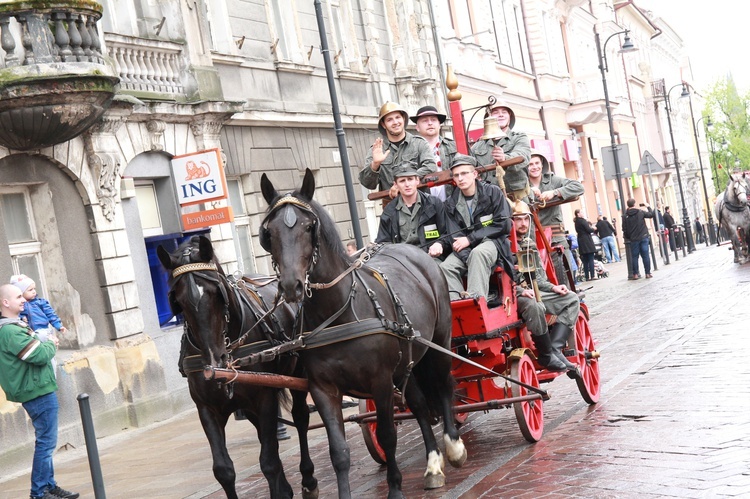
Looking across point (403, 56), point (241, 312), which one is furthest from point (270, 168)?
point (241, 312)

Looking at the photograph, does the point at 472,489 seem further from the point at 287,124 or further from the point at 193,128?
the point at 287,124

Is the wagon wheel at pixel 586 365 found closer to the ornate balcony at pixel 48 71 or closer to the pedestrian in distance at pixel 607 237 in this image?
the ornate balcony at pixel 48 71

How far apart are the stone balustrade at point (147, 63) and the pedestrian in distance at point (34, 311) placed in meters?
5.62

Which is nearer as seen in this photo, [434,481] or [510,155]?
[434,481]

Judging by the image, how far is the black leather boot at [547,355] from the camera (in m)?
9.67

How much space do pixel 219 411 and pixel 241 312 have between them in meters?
0.69

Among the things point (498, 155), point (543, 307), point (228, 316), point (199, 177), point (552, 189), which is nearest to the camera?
point (228, 316)

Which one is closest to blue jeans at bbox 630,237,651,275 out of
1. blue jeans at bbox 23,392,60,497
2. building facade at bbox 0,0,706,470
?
building facade at bbox 0,0,706,470

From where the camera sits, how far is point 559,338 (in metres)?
10.1

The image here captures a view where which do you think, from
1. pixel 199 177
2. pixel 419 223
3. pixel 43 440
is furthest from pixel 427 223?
pixel 199 177

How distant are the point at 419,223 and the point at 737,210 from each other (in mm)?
17900

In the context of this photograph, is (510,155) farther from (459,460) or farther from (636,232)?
(636,232)

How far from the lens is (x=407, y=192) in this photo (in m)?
8.93

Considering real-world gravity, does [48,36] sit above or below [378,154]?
above
